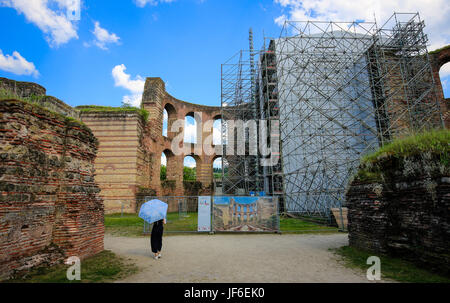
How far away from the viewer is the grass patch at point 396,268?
3.46 metres

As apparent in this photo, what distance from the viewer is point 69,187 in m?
4.61

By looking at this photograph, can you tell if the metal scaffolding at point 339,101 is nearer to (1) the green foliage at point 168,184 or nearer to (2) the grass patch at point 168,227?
(2) the grass patch at point 168,227

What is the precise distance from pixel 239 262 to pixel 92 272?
2.77 m

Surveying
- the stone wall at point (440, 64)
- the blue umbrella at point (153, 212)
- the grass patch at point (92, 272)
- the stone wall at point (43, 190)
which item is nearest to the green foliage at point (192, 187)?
the stone wall at point (43, 190)

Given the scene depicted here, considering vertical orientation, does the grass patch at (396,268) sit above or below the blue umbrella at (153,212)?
below

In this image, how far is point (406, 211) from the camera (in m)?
4.34

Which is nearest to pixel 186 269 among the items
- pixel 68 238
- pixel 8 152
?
pixel 68 238

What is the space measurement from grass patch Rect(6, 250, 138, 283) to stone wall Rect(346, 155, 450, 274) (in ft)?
16.8

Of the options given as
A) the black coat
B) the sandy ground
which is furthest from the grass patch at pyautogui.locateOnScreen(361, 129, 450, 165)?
the black coat

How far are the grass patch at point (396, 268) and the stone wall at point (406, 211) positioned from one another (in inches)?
5.9

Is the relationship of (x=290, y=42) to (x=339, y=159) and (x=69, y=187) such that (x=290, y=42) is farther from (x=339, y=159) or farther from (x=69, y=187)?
(x=69, y=187)

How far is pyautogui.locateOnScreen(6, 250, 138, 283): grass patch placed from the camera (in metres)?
3.57

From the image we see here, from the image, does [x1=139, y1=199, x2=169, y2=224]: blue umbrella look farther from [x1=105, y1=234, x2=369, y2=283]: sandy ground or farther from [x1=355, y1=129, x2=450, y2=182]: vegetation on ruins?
[x1=355, y1=129, x2=450, y2=182]: vegetation on ruins

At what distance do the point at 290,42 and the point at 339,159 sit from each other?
9112 millimetres
